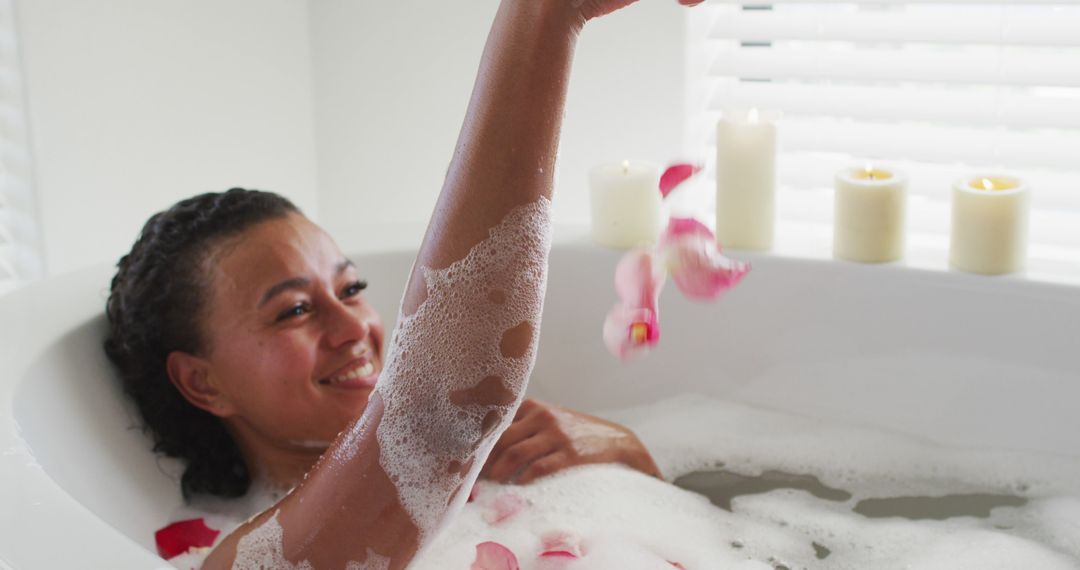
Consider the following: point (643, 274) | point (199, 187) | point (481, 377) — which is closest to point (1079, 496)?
point (643, 274)

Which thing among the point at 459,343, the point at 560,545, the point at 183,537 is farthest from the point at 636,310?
the point at 183,537

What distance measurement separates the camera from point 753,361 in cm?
190

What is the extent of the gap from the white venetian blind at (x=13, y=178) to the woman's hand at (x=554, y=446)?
1.08 m

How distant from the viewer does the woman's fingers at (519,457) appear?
167cm

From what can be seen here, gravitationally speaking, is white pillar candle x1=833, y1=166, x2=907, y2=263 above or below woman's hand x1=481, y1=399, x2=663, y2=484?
above

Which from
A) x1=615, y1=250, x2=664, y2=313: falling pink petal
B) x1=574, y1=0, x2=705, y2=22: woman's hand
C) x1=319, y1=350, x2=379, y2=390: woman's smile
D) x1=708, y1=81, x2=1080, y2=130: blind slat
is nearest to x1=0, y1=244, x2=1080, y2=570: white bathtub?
x1=319, y1=350, x2=379, y2=390: woman's smile

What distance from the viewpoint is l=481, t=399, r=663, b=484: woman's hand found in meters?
1.67

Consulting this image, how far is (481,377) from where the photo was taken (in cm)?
106

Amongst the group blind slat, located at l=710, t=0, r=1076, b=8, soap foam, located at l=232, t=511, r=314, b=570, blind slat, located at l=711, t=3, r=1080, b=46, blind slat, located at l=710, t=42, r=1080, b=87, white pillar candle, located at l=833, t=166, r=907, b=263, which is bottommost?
soap foam, located at l=232, t=511, r=314, b=570

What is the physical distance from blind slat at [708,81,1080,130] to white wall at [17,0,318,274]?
36.6 inches

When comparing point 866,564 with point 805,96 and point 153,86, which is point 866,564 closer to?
point 805,96

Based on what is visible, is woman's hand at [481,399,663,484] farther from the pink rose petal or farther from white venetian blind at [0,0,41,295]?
white venetian blind at [0,0,41,295]

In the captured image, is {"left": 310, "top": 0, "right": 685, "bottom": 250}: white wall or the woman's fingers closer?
the woman's fingers

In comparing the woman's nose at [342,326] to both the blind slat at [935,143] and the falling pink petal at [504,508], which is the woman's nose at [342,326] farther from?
the blind slat at [935,143]
